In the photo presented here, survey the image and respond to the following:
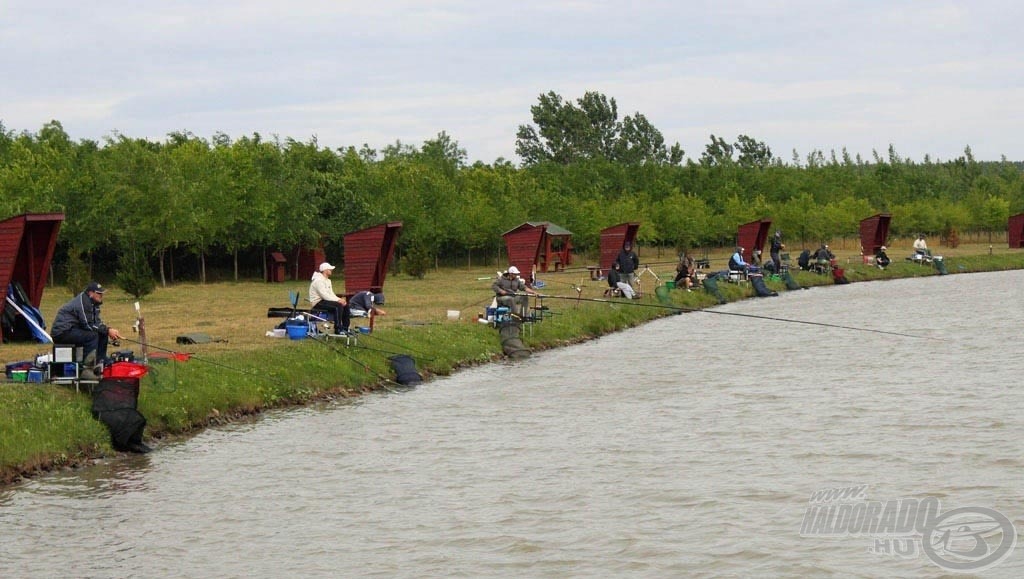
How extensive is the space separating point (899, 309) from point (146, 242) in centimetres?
2934

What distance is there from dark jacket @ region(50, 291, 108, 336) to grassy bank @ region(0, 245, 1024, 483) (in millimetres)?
1068

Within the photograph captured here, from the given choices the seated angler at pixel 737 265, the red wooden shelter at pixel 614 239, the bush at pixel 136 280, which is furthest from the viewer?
the red wooden shelter at pixel 614 239

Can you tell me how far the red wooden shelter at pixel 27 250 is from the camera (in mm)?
25797

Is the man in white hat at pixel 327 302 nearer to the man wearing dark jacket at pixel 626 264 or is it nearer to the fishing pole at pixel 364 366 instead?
the fishing pole at pixel 364 366

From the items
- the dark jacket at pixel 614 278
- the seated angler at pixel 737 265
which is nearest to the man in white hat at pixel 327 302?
the dark jacket at pixel 614 278

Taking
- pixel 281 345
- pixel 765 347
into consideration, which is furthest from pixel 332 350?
pixel 765 347

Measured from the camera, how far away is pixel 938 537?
Answer: 14312 mm

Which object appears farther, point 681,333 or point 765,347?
point 681,333

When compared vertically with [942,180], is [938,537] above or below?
below

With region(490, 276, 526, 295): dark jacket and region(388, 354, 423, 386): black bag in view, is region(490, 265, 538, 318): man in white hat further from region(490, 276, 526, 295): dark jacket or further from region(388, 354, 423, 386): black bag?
region(388, 354, 423, 386): black bag

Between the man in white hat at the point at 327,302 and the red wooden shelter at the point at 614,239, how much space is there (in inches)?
1007

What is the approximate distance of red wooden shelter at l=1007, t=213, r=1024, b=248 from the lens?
90.1 meters

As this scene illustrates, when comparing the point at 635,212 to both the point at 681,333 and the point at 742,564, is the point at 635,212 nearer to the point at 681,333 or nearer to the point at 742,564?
the point at 681,333

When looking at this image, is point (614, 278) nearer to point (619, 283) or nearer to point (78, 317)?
point (619, 283)
